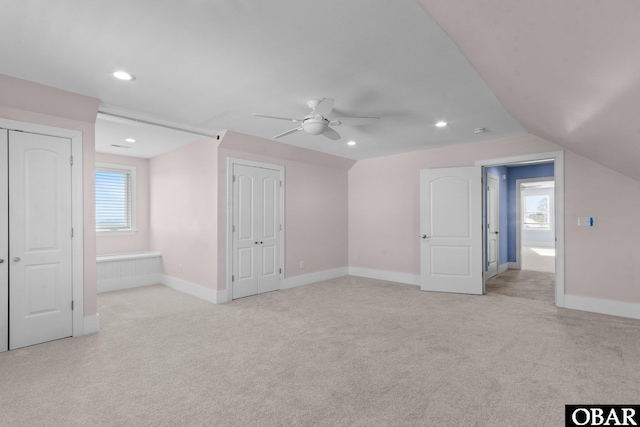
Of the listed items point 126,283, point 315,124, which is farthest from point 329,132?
point 126,283

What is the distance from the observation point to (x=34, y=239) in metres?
3.21

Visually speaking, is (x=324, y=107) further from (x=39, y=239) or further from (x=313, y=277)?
(x=313, y=277)

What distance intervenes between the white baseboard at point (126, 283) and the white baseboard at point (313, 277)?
8.69 ft

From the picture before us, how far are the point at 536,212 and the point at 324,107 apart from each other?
46.2 feet

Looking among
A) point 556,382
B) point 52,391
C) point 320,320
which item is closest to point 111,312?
point 52,391

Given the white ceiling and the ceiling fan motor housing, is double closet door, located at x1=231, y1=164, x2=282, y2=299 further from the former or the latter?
the ceiling fan motor housing

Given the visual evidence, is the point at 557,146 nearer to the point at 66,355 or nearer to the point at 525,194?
the point at 66,355

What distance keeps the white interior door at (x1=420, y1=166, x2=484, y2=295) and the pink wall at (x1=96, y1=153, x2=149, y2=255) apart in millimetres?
5628

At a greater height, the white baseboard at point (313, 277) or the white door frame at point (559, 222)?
the white door frame at point (559, 222)

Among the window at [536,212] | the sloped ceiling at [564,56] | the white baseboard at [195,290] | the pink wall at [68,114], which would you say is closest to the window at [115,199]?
the white baseboard at [195,290]

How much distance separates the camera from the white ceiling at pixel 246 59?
1.94 meters

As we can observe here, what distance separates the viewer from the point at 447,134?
477cm

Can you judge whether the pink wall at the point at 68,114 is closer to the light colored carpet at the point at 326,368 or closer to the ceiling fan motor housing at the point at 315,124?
the light colored carpet at the point at 326,368

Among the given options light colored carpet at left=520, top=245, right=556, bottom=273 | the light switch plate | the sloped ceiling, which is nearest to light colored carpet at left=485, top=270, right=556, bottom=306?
light colored carpet at left=520, top=245, right=556, bottom=273
